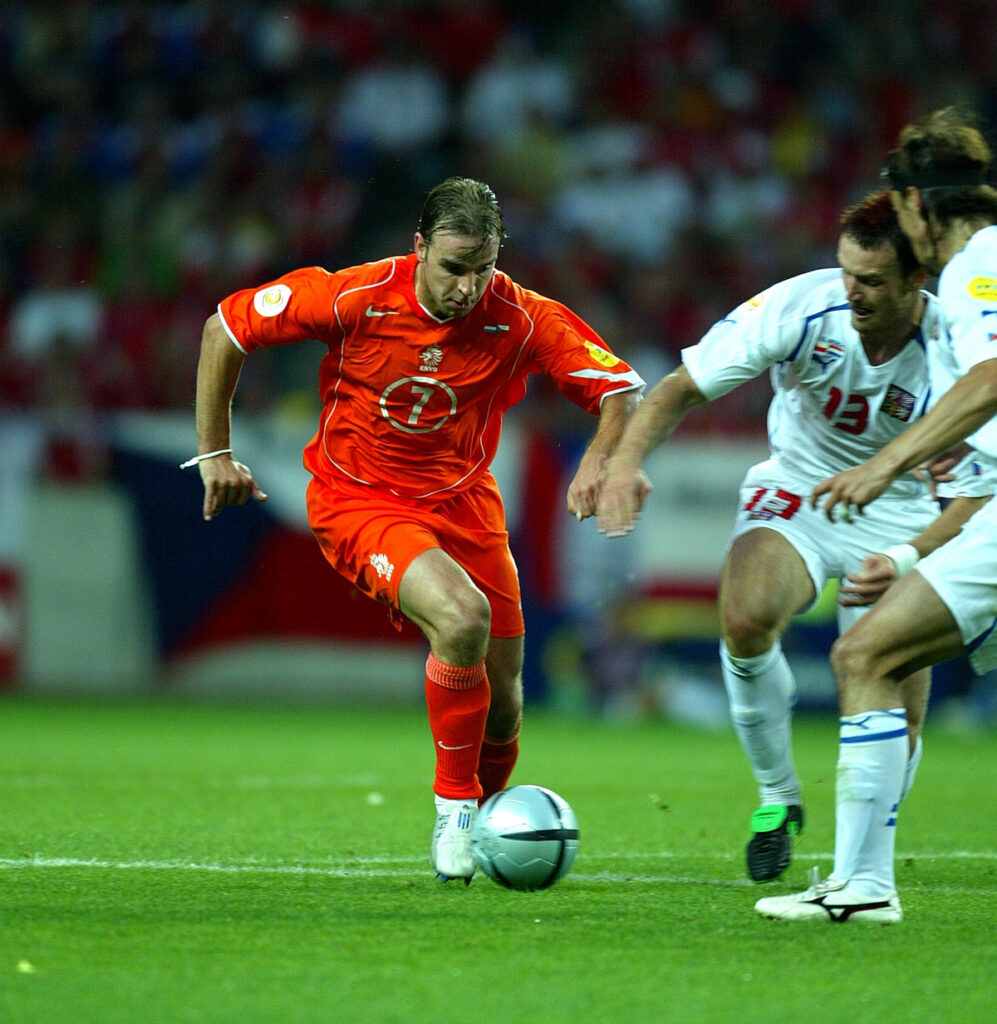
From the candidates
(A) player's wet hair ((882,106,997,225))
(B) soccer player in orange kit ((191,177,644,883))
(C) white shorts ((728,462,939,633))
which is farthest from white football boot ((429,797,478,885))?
(A) player's wet hair ((882,106,997,225))

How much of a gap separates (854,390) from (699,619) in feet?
24.8

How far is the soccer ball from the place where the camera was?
193 inches

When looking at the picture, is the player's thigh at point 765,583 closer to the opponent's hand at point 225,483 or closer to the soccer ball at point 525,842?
the soccer ball at point 525,842

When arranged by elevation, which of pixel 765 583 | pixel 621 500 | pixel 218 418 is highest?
pixel 218 418

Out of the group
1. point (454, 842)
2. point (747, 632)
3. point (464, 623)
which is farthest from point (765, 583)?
point (454, 842)

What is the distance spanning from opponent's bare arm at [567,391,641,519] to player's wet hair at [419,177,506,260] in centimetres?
66

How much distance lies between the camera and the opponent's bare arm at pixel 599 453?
508 cm

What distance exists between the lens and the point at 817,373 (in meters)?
5.41

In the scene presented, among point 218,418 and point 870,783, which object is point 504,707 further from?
point 870,783

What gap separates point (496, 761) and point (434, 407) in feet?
4.04

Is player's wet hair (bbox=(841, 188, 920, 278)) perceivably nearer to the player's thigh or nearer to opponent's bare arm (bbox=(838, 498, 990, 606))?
opponent's bare arm (bbox=(838, 498, 990, 606))

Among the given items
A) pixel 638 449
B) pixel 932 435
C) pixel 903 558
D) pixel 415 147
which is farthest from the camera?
pixel 415 147

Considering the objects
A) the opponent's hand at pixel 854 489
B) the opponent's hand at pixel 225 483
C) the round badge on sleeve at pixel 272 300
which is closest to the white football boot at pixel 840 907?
the opponent's hand at pixel 854 489

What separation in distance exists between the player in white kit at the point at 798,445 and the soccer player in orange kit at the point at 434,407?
46 centimetres
